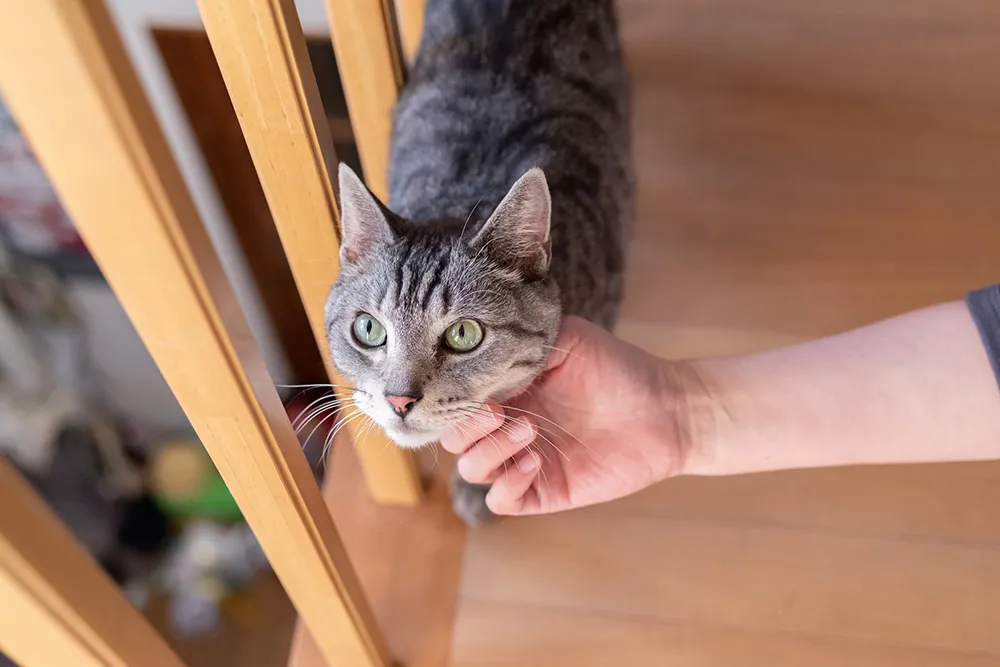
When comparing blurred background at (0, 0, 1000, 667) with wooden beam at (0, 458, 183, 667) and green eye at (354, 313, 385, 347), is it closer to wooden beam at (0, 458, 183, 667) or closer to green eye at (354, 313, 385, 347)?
green eye at (354, 313, 385, 347)

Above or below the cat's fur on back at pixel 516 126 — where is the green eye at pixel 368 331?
below

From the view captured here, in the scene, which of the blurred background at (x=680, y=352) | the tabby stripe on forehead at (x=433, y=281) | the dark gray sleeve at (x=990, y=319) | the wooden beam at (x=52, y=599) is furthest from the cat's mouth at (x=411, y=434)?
the dark gray sleeve at (x=990, y=319)

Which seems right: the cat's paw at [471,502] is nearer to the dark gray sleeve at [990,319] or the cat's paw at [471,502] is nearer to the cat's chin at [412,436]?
the cat's chin at [412,436]

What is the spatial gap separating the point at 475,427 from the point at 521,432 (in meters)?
0.05

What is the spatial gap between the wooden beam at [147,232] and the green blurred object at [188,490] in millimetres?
919

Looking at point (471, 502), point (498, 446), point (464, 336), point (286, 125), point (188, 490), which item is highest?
point (286, 125)

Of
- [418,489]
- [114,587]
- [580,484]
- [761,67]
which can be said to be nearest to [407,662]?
[418,489]

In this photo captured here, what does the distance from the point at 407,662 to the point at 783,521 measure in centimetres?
54

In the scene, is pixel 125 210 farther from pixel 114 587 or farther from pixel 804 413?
pixel 804 413

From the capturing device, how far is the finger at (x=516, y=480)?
79 cm

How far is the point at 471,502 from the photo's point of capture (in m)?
1.07

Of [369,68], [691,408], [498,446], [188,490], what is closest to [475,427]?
[498,446]

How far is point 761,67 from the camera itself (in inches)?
59.7

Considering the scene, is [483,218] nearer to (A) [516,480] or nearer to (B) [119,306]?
(A) [516,480]
